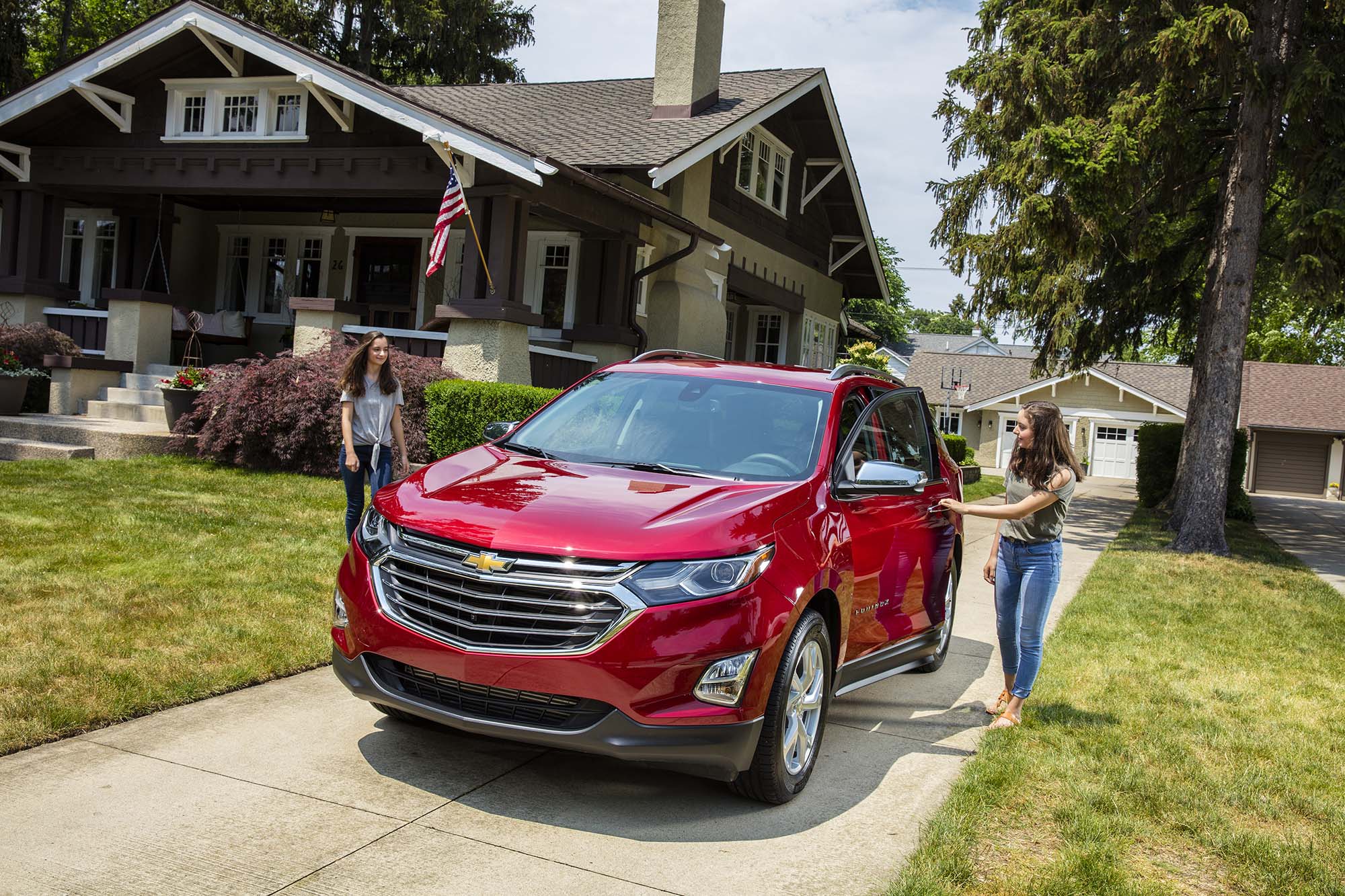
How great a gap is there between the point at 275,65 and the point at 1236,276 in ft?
46.0

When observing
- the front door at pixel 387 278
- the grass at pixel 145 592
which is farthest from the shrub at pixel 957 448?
the grass at pixel 145 592

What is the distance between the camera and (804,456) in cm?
531

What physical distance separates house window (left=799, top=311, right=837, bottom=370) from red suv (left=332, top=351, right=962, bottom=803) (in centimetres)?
1955

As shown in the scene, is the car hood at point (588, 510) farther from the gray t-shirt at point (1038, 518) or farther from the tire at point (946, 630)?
the tire at point (946, 630)

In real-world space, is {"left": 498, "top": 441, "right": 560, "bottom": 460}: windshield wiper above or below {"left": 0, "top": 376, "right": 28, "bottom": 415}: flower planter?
above

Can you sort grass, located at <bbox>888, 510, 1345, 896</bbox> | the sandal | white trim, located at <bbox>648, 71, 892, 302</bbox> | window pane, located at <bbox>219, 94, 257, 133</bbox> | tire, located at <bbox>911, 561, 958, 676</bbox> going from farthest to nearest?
window pane, located at <bbox>219, 94, 257, 133</bbox> → white trim, located at <bbox>648, 71, 892, 302</bbox> → tire, located at <bbox>911, 561, 958, 676</bbox> → the sandal → grass, located at <bbox>888, 510, 1345, 896</bbox>

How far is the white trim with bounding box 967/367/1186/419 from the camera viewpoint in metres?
47.6

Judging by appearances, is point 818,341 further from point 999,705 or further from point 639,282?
point 999,705

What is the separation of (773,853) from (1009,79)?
15.7m

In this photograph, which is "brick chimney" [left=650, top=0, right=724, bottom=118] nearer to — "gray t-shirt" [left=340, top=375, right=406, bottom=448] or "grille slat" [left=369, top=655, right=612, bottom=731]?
"gray t-shirt" [left=340, top=375, right=406, bottom=448]

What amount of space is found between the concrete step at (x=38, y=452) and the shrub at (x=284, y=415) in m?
1.07

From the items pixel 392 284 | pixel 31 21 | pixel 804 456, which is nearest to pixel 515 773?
pixel 804 456

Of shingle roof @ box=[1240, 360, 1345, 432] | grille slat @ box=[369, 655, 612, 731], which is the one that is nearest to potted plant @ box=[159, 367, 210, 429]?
grille slat @ box=[369, 655, 612, 731]

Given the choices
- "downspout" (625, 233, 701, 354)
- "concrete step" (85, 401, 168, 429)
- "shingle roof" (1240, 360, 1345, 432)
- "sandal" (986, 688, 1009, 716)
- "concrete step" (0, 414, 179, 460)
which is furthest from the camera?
"shingle roof" (1240, 360, 1345, 432)
